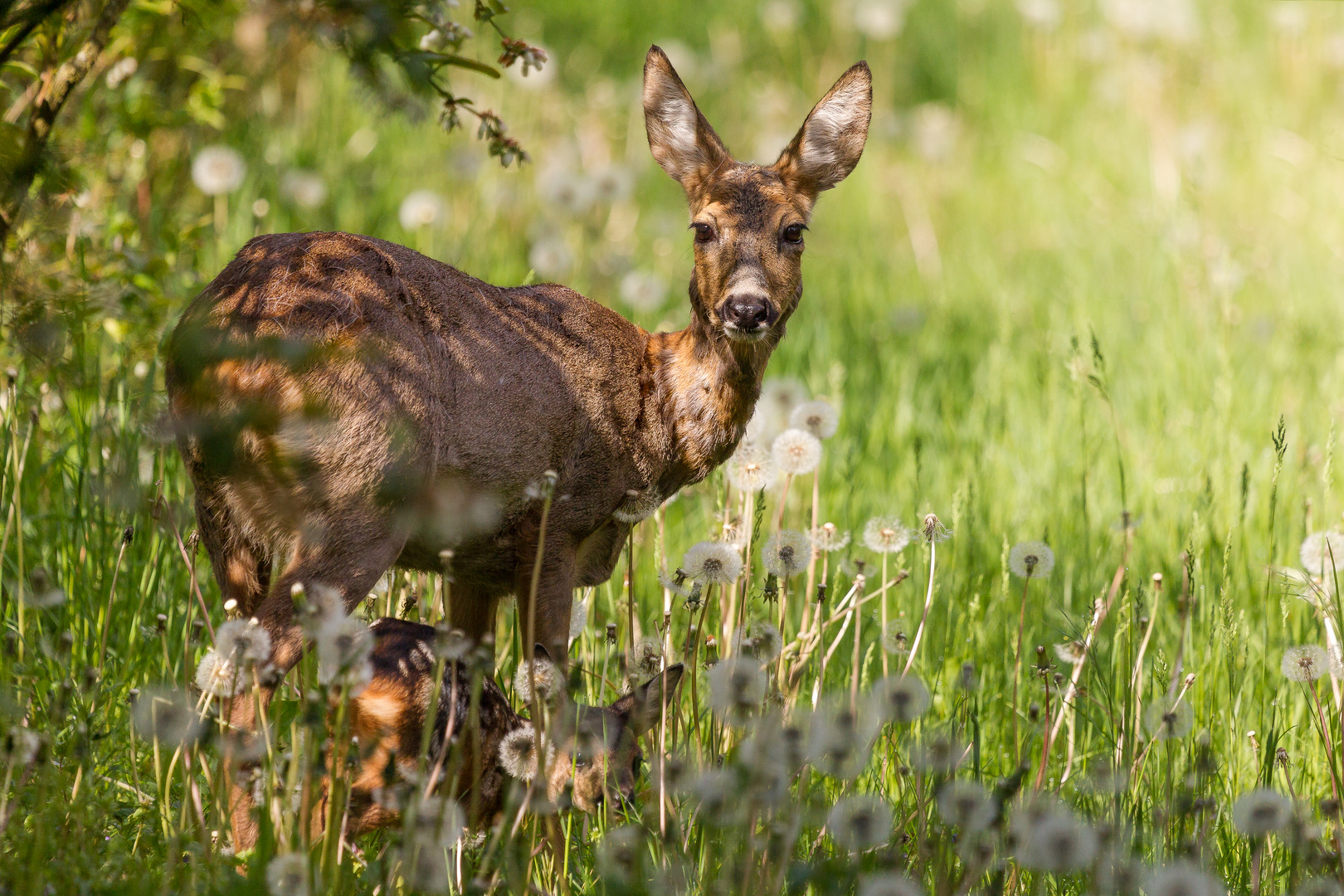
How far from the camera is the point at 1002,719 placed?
4.00m

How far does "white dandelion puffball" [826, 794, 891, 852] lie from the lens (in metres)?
2.29

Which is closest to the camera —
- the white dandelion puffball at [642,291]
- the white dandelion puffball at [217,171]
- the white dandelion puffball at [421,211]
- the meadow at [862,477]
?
the meadow at [862,477]

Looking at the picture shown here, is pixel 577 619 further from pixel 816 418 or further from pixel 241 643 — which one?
pixel 241 643

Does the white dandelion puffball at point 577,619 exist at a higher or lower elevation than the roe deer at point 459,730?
higher

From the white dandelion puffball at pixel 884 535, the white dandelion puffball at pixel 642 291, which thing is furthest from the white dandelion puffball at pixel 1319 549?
the white dandelion puffball at pixel 642 291

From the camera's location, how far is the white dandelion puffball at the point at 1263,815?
2.46 m

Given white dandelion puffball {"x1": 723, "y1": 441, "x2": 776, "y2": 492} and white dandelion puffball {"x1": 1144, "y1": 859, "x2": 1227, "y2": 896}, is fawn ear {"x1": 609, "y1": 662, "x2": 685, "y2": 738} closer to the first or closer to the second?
white dandelion puffball {"x1": 723, "y1": 441, "x2": 776, "y2": 492}

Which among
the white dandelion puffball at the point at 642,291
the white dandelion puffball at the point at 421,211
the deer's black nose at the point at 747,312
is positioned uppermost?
the white dandelion puffball at the point at 421,211

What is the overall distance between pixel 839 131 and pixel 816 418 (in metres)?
0.99

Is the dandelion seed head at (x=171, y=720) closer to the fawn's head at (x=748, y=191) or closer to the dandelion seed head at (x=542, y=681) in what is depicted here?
the dandelion seed head at (x=542, y=681)

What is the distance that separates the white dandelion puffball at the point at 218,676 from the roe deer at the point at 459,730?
0.30 metres

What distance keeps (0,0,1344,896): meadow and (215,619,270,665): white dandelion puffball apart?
118 millimetres

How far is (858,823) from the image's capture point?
230 centimetres

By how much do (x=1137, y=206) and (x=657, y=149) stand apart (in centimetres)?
597
